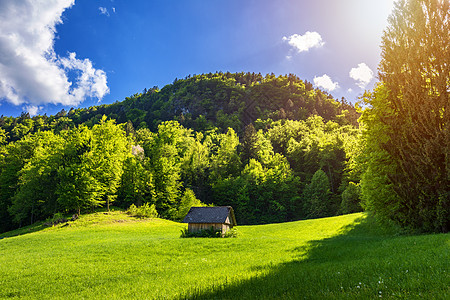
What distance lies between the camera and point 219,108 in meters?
142

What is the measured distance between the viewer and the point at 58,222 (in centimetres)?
4297

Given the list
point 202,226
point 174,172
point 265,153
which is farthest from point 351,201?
point 174,172

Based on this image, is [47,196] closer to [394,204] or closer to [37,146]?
[37,146]

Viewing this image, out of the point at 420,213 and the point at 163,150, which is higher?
the point at 163,150

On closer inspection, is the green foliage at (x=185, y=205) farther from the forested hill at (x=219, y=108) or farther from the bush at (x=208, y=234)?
the forested hill at (x=219, y=108)

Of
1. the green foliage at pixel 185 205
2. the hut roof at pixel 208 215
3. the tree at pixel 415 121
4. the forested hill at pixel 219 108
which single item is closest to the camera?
the tree at pixel 415 121

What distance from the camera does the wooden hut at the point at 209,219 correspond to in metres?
31.7

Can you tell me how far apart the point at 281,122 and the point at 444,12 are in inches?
4372

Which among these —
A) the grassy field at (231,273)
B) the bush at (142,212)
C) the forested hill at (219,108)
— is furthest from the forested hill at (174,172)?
the grassy field at (231,273)

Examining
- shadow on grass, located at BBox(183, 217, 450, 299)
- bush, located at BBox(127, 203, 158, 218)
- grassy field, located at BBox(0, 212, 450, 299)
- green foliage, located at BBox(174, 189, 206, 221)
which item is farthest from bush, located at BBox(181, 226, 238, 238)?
green foliage, located at BBox(174, 189, 206, 221)

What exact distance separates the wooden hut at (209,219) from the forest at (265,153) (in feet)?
54.6

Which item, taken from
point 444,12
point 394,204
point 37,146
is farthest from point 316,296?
point 37,146

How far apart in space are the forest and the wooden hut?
1664 cm

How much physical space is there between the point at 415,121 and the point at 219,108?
12859 centimetres
